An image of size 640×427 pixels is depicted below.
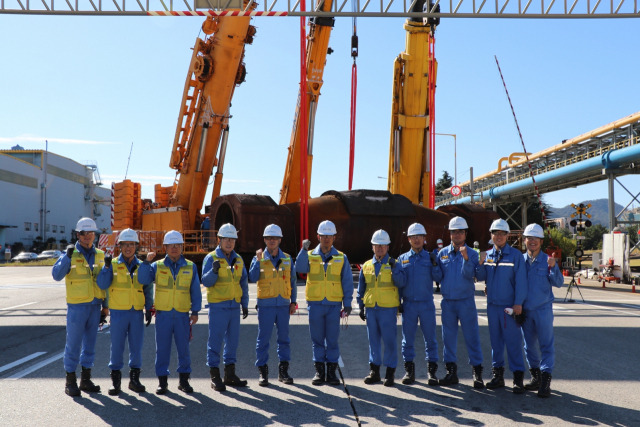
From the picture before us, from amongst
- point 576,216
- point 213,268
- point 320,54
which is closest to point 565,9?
point 213,268

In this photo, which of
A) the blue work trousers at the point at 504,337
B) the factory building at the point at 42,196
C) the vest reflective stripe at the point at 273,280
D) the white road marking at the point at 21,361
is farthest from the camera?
the factory building at the point at 42,196

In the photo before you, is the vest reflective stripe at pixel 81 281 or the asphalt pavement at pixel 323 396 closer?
the asphalt pavement at pixel 323 396

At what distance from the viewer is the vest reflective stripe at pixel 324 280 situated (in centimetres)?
695

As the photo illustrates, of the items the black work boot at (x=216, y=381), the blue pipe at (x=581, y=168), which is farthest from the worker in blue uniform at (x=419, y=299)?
the blue pipe at (x=581, y=168)

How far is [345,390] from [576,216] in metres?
25.4

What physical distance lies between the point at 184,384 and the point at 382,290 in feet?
8.47

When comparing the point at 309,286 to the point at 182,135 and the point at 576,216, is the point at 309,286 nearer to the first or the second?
the point at 182,135

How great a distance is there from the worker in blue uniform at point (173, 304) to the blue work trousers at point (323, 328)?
4.73 feet

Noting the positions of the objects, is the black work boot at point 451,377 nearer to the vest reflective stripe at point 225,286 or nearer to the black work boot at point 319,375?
the black work boot at point 319,375

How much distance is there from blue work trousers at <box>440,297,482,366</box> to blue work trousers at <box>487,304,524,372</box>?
0.19 m

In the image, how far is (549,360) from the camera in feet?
20.7

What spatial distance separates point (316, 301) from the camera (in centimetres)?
695

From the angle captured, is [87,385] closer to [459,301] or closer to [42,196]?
[459,301]

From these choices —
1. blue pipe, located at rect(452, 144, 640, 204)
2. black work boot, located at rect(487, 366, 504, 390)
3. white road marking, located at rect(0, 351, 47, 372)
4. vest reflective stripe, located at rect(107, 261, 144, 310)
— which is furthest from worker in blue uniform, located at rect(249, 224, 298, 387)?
blue pipe, located at rect(452, 144, 640, 204)
